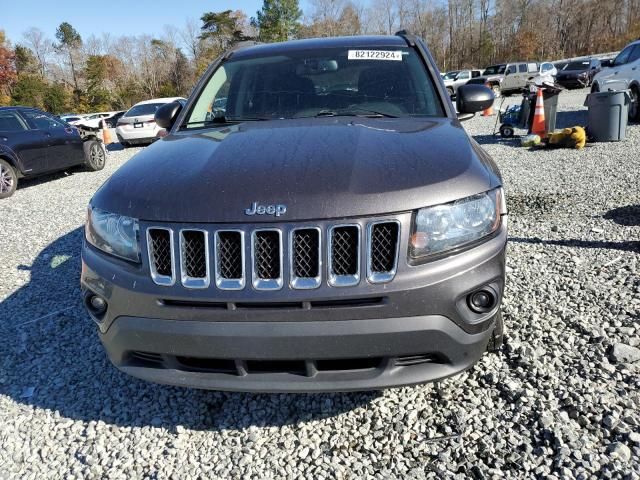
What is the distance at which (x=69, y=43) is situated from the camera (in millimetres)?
64062

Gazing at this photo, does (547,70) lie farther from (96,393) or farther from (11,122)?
(96,393)

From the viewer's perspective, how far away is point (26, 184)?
412 inches

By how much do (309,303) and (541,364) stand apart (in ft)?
5.04

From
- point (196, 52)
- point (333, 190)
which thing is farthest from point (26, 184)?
point (196, 52)

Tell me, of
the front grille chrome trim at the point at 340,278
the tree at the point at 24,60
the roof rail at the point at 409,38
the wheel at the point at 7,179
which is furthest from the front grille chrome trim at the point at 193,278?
the tree at the point at 24,60

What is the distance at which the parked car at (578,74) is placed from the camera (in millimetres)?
28812

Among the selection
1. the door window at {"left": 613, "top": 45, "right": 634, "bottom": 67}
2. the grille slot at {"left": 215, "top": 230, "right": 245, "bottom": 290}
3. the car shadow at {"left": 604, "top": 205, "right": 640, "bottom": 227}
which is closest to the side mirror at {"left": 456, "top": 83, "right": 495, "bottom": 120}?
the grille slot at {"left": 215, "top": 230, "right": 245, "bottom": 290}

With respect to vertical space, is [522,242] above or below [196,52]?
below

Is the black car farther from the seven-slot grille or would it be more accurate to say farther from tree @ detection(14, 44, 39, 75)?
tree @ detection(14, 44, 39, 75)

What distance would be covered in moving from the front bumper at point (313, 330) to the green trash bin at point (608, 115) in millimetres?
9378

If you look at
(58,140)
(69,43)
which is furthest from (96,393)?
(69,43)

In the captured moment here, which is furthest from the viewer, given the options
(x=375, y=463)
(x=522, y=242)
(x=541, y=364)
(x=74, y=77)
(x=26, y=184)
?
(x=74, y=77)

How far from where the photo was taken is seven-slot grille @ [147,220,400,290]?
5.71 ft

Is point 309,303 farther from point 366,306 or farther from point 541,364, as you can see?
point 541,364
